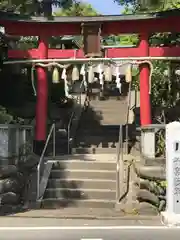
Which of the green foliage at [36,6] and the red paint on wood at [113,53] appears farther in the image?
the green foliage at [36,6]

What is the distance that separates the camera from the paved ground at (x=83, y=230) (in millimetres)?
8648

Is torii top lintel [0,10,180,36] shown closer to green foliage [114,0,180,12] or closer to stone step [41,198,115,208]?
green foliage [114,0,180,12]

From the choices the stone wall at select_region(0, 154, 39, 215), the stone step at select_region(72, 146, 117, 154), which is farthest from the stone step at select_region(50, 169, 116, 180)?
the stone step at select_region(72, 146, 117, 154)

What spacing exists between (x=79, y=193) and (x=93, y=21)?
6.72 metres

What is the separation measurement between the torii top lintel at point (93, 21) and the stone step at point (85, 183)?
6.18m

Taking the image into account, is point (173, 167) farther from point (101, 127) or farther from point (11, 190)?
point (101, 127)

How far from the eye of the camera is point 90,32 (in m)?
A: 17.4

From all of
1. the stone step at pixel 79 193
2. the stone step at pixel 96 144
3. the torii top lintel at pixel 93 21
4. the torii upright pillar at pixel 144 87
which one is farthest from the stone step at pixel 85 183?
the torii top lintel at pixel 93 21

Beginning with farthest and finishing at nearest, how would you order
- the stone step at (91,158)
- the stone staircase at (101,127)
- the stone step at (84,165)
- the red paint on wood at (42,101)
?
1. the stone staircase at (101,127)
2. the red paint on wood at (42,101)
3. the stone step at (91,158)
4. the stone step at (84,165)

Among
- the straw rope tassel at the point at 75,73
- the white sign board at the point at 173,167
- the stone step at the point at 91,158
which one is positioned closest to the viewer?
the white sign board at the point at 173,167

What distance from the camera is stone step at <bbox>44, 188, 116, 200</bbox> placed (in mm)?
13344

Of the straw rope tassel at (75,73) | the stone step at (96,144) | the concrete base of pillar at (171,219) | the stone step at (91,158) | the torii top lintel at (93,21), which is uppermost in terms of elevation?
the torii top lintel at (93,21)

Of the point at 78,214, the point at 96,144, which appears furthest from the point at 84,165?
the point at 96,144

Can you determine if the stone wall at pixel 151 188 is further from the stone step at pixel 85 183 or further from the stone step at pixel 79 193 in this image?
the stone step at pixel 85 183
